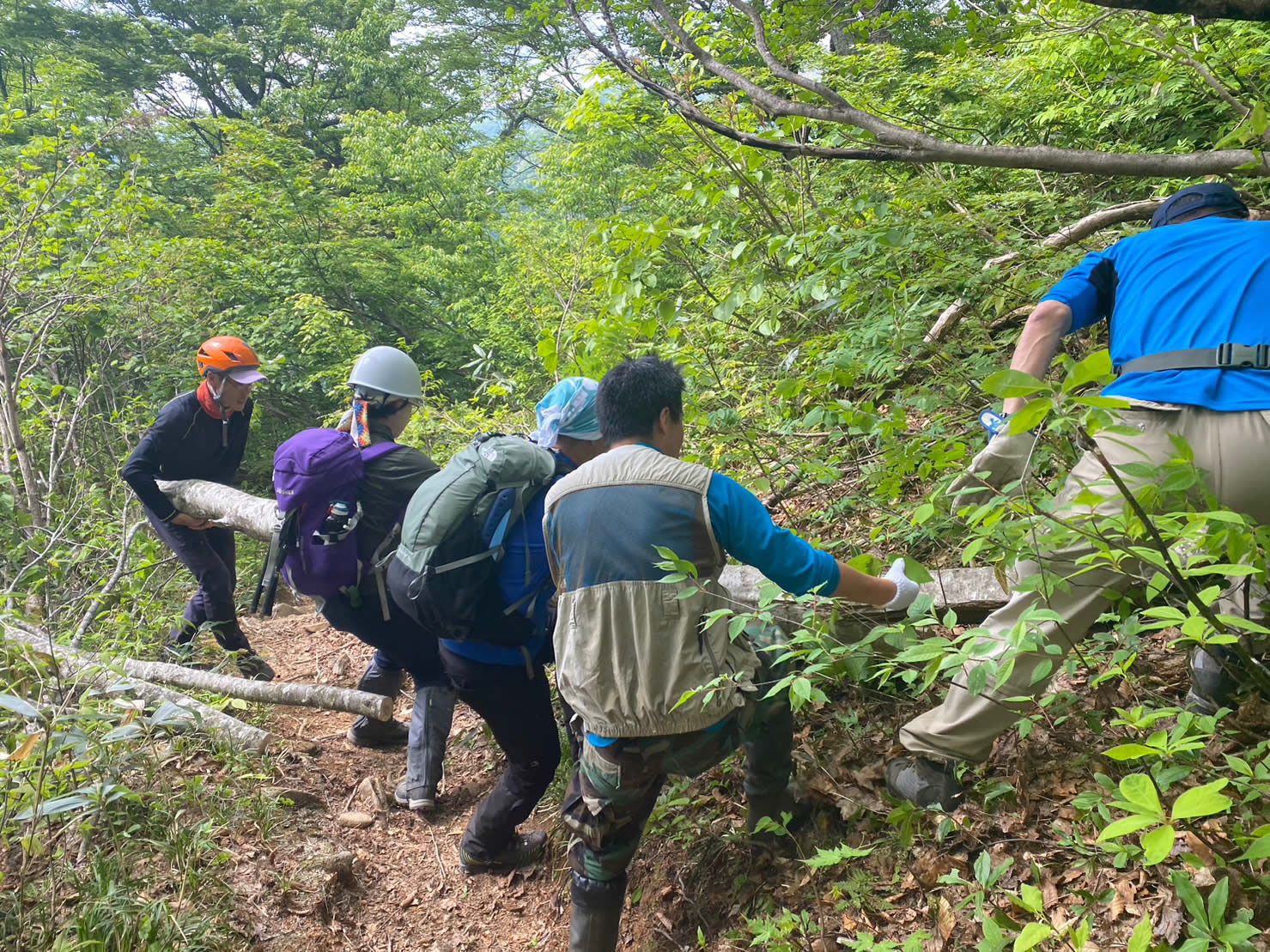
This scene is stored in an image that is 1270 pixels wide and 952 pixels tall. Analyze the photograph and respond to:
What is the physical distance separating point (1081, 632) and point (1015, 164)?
175 centimetres

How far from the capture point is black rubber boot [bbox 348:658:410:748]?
4.91m

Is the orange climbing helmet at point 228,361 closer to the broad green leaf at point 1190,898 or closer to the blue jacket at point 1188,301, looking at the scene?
the blue jacket at point 1188,301

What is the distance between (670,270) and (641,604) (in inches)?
119

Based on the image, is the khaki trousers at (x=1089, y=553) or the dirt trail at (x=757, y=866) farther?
the dirt trail at (x=757, y=866)

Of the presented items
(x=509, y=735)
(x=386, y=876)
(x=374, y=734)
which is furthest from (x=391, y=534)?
(x=386, y=876)

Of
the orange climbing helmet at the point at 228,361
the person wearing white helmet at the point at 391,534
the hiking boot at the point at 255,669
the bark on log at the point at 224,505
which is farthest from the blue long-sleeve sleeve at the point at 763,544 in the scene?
the hiking boot at the point at 255,669

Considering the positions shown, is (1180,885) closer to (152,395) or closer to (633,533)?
(633,533)

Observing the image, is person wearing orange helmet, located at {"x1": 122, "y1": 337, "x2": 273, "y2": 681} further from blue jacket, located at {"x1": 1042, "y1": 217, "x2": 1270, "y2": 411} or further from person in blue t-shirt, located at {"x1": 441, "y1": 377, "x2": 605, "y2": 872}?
blue jacket, located at {"x1": 1042, "y1": 217, "x2": 1270, "y2": 411}

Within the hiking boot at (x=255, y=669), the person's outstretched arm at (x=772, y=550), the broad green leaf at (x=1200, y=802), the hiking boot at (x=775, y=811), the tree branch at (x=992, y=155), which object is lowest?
the hiking boot at (x=255, y=669)

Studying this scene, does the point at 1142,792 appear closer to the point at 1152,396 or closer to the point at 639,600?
the point at 639,600

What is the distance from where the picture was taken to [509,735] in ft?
11.6

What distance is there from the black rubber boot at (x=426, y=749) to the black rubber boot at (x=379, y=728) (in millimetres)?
509

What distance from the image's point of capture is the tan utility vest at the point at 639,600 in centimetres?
251

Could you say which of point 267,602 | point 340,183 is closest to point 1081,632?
point 267,602
